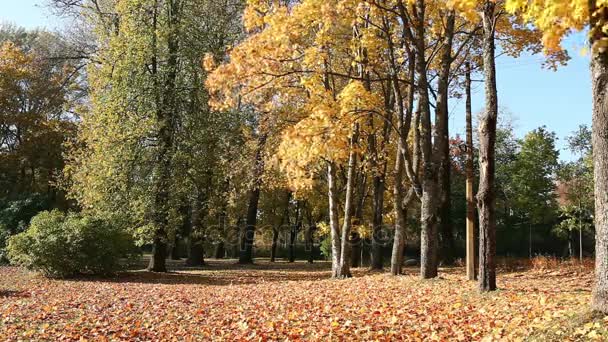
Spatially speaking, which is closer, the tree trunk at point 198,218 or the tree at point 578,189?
the tree trunk at point 198,218

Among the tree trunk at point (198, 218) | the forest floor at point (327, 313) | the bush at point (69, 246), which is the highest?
the tree trunk at point (198, 218)

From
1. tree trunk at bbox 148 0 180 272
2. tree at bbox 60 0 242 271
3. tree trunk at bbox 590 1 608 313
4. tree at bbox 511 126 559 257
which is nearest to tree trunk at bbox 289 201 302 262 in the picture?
tree at bbox 511 126 559 257

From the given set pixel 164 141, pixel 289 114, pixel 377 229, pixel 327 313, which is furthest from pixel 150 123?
pixel 327 313

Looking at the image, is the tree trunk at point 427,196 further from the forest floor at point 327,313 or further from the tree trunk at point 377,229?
the tree trunk at point 377,229

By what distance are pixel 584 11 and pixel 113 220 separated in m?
16.3

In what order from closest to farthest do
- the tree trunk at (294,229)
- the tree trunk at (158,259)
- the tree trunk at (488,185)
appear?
the tree trunk at (488,185), the tree trunk at (158,259), the tree trunk at (294,229)

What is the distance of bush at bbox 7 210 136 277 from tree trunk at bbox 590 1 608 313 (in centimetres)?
1433

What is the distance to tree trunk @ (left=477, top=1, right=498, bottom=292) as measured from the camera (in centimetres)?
835

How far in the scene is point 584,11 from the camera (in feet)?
13.5

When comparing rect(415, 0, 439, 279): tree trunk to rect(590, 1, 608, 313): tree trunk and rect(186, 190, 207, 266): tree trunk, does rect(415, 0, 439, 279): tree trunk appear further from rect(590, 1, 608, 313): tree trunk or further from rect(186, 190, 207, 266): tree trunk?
rect(186, 190, 207, 266): tree trunk

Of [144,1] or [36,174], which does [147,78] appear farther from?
[36,174]

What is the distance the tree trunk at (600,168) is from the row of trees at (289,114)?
0.02 meters

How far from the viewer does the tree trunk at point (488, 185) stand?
8.35 m

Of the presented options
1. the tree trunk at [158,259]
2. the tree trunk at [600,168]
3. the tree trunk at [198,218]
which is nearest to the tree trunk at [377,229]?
the tree trunk at [198,218]
